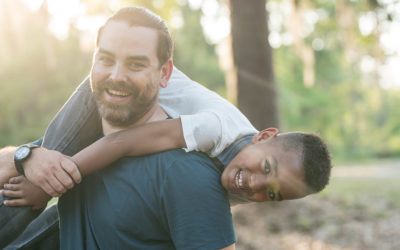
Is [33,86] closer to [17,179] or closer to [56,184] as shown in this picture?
[17,179]

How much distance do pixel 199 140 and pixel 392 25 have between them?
7850 millimetres

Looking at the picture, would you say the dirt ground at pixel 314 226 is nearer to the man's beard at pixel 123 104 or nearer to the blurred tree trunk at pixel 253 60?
the blurred tree trunk at pixel 253 60

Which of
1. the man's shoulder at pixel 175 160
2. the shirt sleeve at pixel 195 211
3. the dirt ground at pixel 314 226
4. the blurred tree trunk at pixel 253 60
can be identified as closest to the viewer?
the shirt sleeve at pixel 195 211

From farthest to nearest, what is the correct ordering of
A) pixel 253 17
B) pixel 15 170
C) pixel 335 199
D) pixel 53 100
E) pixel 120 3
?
pixel 53 100, pixel 120 3, pixel 335 199, pixel 253 17, pixel 15 170

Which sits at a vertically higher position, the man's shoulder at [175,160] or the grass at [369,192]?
the man's shoulder at [175,160]

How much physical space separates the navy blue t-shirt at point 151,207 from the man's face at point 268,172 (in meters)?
0.18

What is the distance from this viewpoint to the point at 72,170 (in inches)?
84.7

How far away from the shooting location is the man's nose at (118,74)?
221cm

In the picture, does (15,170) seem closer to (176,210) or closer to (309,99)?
(176,210)

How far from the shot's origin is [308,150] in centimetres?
233

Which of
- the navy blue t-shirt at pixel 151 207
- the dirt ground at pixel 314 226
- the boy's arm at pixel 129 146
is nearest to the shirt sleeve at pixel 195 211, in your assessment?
the navy blue t-shirt at pixel 151 207

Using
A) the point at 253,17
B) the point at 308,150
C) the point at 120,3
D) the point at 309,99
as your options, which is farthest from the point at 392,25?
the point at 309,99

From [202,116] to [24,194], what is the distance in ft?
2.92

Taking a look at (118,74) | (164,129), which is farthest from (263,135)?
(118,74)
